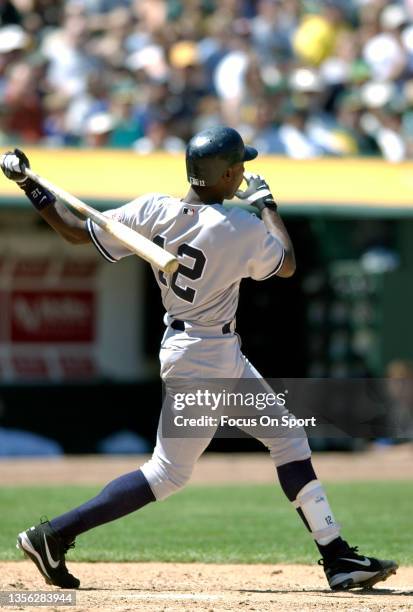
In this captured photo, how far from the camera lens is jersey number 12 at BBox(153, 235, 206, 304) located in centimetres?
483

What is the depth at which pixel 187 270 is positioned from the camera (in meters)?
4.85

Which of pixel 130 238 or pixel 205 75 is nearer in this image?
pixel 130 238

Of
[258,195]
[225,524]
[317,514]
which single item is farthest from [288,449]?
[225,524]

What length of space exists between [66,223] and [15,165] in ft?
1.04

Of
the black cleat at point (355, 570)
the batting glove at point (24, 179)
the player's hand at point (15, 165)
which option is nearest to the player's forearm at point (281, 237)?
the batting glove at point (24, 179)

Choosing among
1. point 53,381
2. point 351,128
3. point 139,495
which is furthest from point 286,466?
point 351,128

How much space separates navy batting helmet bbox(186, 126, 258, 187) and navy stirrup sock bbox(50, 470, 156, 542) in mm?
1234

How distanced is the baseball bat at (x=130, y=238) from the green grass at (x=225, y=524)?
2.03m

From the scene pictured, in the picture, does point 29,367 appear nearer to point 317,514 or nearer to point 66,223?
point 66,223

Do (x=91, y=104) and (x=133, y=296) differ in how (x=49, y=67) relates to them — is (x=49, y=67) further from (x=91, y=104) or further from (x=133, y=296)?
(x=133, y=296)

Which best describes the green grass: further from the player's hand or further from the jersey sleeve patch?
the player's hand

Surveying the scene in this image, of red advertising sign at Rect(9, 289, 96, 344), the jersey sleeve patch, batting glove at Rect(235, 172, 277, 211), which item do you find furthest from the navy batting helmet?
red advertising sign at Rect(9, 289, 96, 344)

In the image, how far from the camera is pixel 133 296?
1252 centimetres

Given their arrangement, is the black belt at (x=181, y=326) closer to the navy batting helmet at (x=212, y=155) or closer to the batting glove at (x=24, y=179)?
the navy batting helmet at (x=212, y=155)
